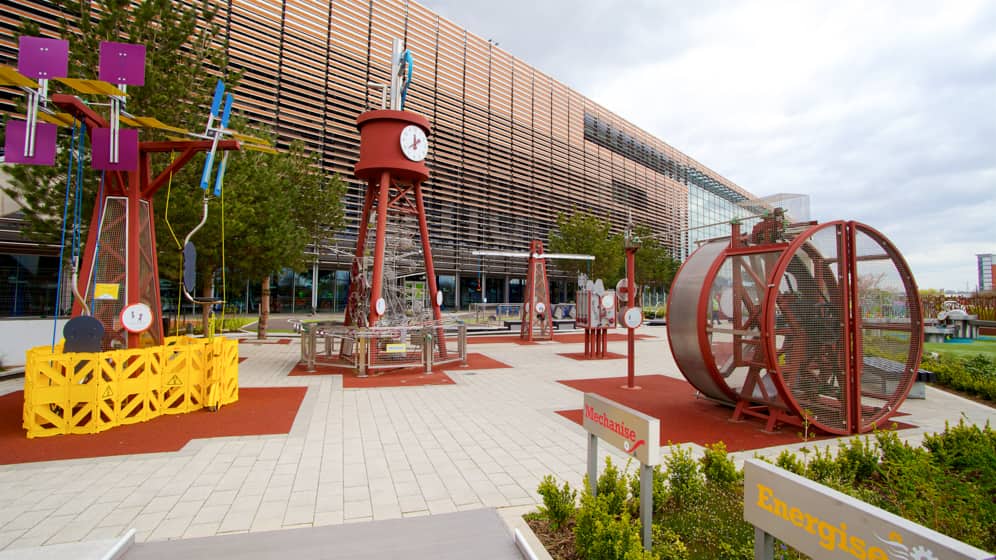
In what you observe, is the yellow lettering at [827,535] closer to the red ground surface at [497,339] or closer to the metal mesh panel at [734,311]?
the metal mesh panel at [734,311]

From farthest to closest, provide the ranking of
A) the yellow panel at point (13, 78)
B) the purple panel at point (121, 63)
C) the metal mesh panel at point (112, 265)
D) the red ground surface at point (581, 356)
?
the red ground surface at point (581, 356)
the metal mesh panel at point (112, 265)
the purple panel at point (121, 63)
the yellow panel at point (13, 78)

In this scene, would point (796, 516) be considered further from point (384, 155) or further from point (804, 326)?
point (384, 155)

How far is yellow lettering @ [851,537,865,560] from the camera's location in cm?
217

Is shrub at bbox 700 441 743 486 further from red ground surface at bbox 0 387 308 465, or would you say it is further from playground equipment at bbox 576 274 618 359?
playground equipment at bbox 576 274 618 359

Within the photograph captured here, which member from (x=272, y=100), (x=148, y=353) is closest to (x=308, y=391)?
(x=148, y=353)

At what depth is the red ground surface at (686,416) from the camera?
7453 millimetres

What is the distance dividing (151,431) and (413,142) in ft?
33.2

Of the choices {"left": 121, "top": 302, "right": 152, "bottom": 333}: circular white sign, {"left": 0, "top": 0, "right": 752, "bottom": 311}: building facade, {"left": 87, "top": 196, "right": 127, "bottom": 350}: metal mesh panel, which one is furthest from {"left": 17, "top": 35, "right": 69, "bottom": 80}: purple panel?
{"left": 0, "top": 0, "right": 752, "bottom": 311}: building facade

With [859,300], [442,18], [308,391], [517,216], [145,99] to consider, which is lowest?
[308,391]

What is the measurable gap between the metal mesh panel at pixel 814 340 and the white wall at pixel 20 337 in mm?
17682

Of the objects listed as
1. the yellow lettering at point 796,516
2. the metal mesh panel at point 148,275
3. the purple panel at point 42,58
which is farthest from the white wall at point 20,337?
the yellow lettering at point 796,516

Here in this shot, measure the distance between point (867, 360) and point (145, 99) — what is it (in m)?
17.6

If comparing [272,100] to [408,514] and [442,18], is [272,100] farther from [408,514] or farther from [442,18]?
[408,514]

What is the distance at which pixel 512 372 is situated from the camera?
1419cm
